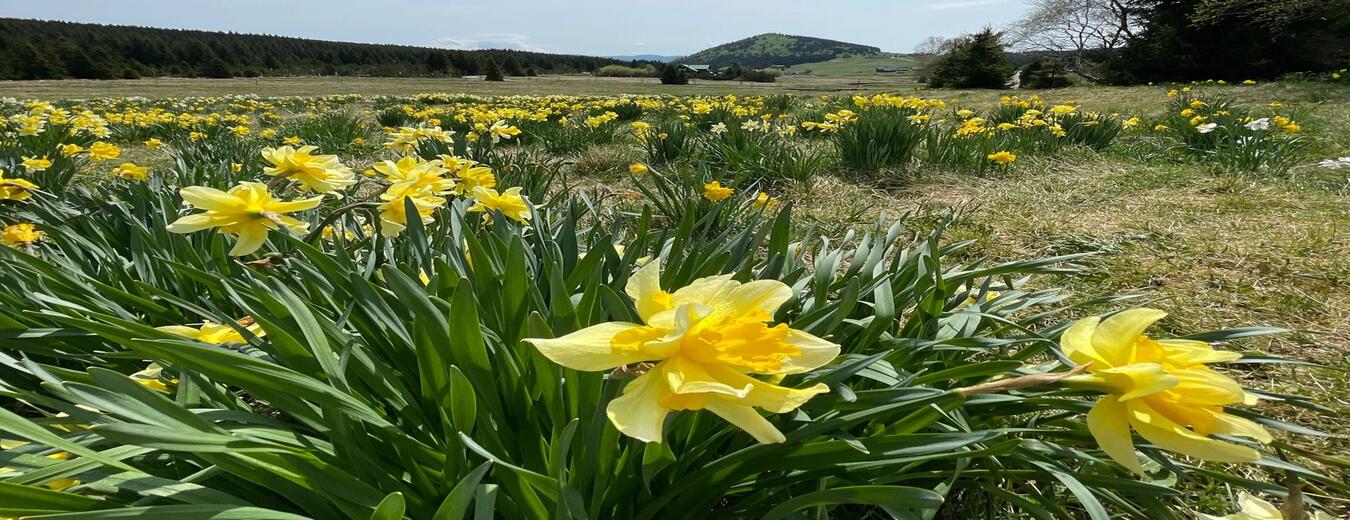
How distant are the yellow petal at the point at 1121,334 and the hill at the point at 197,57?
5534 cm

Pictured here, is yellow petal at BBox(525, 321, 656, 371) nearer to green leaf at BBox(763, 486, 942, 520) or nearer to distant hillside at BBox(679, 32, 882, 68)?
green leaf at BBox(763, 486, 942, 520)

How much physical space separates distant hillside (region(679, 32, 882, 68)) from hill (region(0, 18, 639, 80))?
86683mm

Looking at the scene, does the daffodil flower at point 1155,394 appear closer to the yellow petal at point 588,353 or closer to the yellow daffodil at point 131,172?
the yellow petal at point 588,353

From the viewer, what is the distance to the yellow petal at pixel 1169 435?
0.65 metres

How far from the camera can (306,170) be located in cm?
167

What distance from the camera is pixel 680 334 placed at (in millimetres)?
627

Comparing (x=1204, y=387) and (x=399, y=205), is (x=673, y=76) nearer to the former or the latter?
(x=399, y=205)

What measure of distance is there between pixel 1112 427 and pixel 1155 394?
2.2 inches

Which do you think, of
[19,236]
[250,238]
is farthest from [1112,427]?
[19,236]

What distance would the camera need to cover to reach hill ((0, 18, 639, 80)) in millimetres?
43562

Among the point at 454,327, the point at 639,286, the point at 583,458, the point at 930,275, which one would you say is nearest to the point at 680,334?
the point at 639,286

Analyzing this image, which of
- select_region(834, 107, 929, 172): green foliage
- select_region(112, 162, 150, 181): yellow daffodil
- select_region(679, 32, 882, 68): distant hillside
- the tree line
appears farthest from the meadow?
select_region(679, 32, 882, 68): distant hillside

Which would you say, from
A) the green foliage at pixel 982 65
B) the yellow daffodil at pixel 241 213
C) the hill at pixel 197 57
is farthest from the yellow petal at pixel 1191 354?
the hill at pixel 197 57

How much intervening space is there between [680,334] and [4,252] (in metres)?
1.96
